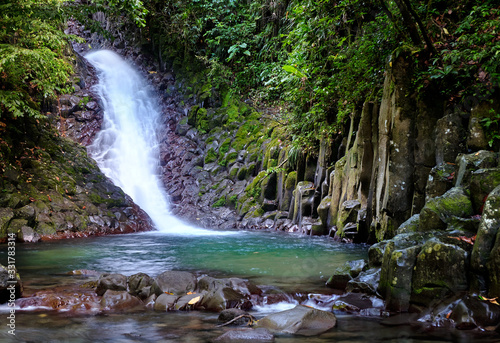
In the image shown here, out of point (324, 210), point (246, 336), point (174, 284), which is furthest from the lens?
point (324, 210)

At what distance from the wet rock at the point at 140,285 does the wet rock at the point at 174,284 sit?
14cm

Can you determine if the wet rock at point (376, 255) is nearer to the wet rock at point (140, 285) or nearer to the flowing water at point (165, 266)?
the flowing water at point (165, 266)

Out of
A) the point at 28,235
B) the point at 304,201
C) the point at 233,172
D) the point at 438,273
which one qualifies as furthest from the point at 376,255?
the point at 233,172

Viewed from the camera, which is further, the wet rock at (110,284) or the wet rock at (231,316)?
the wet rock at (110,284)

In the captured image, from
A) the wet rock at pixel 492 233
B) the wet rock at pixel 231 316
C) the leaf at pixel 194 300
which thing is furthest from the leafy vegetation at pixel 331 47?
the leaf at pixel 194 300

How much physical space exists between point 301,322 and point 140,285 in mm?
2582

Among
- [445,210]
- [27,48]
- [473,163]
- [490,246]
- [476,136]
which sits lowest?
[490,246]

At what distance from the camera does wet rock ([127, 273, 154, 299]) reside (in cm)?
522

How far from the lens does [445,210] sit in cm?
507

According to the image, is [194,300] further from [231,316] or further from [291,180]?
[291,180]

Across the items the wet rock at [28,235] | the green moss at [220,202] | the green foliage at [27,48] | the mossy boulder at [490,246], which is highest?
the green foliage at [27,48]

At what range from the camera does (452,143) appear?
683 cm

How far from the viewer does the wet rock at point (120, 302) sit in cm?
472

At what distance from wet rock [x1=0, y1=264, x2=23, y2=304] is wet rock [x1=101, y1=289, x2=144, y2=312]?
1145mm
